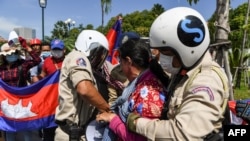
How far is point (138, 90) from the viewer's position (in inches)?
78.7

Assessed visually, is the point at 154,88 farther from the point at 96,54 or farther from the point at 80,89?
the point at 96,54

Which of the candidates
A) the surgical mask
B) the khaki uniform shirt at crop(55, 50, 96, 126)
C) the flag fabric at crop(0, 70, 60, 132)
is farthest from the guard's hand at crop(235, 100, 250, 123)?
the flag fabric at crop(0, 70, 60, 132)

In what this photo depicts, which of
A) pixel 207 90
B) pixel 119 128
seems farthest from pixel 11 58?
pixel 207 90

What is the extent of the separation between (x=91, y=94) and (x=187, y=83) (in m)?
1.06

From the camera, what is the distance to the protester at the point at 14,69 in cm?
523

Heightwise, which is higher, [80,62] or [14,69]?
[80,62]

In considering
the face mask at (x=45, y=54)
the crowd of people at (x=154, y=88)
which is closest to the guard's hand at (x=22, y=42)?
the face mask at (x=45, y=54)

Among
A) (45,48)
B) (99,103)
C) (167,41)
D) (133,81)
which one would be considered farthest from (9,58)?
(167,41)

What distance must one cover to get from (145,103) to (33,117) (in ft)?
11.2

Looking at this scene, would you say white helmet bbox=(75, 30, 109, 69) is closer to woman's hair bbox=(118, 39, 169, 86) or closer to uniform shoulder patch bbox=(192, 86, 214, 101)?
woman's hair bbox=(118, 39, 169, 86)

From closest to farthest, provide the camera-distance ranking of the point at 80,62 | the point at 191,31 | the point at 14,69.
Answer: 1. the point at 191,31
2. the point at 80,62
3. the point at 14,69

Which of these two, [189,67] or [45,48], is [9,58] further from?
[189,67]

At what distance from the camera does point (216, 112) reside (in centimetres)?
162

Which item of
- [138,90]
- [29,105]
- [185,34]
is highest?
[185,34]
